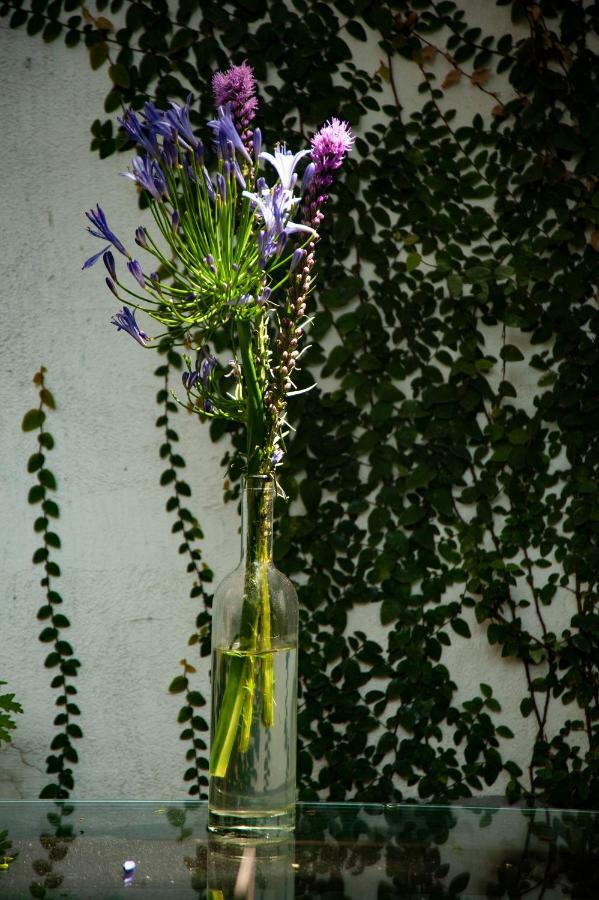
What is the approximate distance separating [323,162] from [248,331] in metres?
0.16

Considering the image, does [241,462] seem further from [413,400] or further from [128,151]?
[128,151]

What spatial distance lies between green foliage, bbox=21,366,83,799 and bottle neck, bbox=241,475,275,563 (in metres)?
1.26

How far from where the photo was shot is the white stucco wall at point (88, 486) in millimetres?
2025

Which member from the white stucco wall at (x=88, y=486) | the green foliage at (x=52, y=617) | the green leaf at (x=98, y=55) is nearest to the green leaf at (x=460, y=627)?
Answer: the white stucco wall at (x=88, y=486)

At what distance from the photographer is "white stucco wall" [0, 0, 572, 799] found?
2.03m

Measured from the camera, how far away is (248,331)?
0.87 m

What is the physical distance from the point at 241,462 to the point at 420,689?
0.63 metres

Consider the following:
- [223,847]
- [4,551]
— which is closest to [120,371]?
[4,551]

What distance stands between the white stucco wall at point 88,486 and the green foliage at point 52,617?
19 millimetres

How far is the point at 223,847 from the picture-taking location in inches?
32.1

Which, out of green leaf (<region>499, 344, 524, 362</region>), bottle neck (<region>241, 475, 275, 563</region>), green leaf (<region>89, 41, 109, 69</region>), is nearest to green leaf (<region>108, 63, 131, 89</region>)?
green leaf (<region>89, 41, 109, 69</region>)

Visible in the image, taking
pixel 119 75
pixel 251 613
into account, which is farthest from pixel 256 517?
pixel 119 75

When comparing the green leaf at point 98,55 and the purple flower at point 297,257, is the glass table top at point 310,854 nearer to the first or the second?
the purple flower at point 297,257

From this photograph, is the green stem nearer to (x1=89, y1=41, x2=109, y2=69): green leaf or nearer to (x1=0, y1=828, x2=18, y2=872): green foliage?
(x1=0, y1=828, x2=18, y2=872): green foliage
